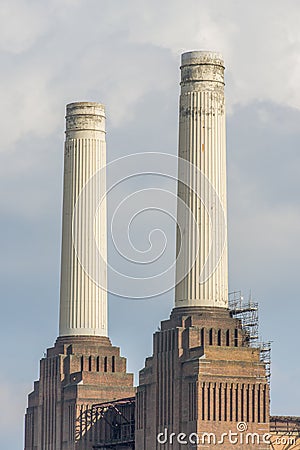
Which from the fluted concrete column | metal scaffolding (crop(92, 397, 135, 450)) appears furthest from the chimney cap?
metal scaffolding (crop(92, 397, 135, 450))

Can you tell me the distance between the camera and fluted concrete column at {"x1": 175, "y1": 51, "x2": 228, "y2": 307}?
176 m

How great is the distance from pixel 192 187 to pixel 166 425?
20.4 m

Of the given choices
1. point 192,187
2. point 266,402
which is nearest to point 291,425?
point 266,402

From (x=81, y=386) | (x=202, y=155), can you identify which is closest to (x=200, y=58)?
(x=202, y=155)

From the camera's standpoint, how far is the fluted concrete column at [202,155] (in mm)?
175500

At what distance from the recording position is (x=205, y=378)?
168750mm

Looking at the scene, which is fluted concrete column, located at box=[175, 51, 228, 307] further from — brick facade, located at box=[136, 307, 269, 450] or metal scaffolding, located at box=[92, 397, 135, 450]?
metal scaffolding, located at box=[92, 397, 135, 450]

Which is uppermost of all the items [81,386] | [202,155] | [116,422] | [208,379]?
[202,155]

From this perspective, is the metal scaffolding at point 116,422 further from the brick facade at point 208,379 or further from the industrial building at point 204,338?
the brick facade at point 208,379

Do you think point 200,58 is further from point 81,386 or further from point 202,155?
point 81,386

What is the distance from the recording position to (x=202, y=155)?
579 feet

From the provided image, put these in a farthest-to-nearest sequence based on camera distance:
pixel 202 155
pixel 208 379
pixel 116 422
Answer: pixel 116 422
pixel 202 155
pixel 208 379

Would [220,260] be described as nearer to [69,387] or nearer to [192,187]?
[192,187]

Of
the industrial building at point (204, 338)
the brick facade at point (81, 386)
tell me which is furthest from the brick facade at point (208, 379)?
the brick facade at point (81, 386)
